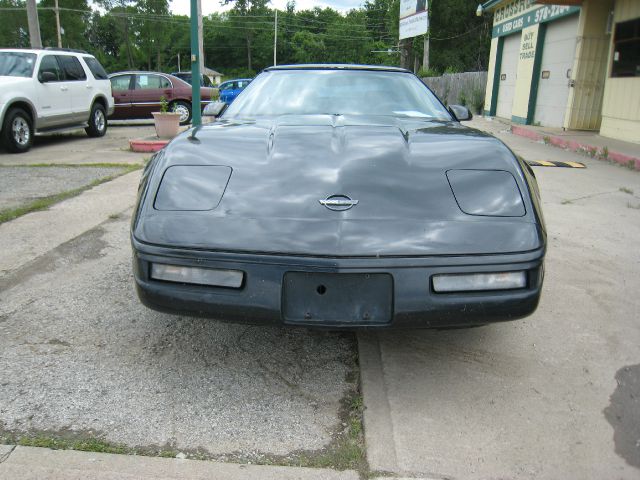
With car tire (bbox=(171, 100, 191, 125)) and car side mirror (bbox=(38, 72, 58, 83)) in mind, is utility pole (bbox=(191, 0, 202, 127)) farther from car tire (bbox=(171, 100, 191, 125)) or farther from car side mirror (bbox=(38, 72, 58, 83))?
car tire (bbox=(171, 100, 191, 125))

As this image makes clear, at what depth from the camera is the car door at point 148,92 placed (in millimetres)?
14094

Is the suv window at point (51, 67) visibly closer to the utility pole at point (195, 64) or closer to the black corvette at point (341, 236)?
the utility pole at point (195, 64)

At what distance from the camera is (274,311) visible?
7.01ft

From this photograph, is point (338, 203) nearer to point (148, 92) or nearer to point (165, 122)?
point (165, 122)

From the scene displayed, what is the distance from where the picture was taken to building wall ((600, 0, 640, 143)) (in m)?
10.0

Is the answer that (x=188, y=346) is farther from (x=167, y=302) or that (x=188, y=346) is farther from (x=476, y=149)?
(x=476, y=149)

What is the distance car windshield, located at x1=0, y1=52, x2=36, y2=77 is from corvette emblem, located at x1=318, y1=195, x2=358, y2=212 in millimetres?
9098

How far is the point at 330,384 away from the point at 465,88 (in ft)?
73.1

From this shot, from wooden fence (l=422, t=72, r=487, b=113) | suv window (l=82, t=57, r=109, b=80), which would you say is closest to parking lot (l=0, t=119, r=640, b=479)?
suv window (l=82, t=57, r=109, b=80)

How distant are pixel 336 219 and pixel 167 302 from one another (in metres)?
0.76

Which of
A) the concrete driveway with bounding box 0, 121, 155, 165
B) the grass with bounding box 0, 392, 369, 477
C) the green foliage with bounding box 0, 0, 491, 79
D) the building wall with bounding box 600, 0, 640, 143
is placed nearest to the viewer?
the grass with bounding box 0, 392, 369, 477

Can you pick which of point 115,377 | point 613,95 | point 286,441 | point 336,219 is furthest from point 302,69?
point 613,95

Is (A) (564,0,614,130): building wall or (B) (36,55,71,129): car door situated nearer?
(B) (36,55,71,129): car door

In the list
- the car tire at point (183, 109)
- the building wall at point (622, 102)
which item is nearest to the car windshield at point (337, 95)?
the building wall at point (622, 102)
